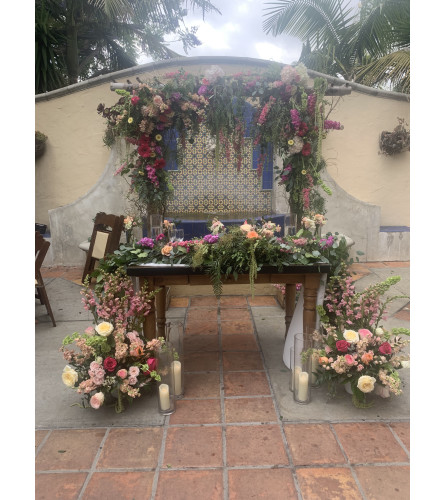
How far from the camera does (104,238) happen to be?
232 inches

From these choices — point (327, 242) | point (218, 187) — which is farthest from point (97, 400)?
point (218, 187)

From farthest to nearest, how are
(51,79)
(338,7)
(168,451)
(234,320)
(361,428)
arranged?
(51,79), (338,7), (234,320), (361,428), (168,451)

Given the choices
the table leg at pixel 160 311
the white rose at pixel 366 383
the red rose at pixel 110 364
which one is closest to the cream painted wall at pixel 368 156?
the table leg at pixel 160 311

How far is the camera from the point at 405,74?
6746mm

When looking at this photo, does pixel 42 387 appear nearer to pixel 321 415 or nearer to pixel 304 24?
pixel 321 415

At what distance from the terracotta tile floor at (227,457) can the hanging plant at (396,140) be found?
529cm

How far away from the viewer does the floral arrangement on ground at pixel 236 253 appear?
9.53 feet

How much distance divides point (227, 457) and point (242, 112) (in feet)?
9.46

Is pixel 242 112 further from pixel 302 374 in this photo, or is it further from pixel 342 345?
pixel 302 374

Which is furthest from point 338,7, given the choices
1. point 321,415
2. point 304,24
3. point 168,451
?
point 168,451

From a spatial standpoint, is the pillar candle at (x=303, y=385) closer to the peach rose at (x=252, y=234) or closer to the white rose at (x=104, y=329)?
the peach rose at (x=252, y=234)

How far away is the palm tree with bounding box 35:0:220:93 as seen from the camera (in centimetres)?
834

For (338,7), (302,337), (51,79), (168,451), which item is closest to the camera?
(168,451)

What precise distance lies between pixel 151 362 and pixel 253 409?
2.60ft
